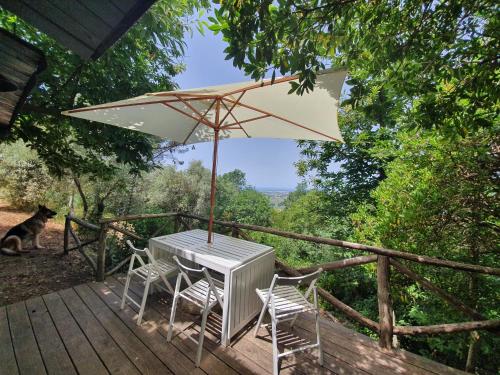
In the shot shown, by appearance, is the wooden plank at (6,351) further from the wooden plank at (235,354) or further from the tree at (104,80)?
the tree at (104,80)

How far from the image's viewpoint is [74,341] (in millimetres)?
2143

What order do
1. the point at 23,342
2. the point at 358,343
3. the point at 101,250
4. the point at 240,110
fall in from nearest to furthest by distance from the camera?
the point at 23,342 → the point at 358,343 → the point at 240,110 → the point at 101,250

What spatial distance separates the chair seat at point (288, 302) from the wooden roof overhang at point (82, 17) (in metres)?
2.19

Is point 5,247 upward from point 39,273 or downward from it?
upward

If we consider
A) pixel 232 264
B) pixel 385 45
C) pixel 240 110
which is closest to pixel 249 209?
pixel 240 110

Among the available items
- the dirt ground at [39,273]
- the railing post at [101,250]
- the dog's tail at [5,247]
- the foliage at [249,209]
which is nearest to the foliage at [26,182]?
the dirt ground at [39,273]

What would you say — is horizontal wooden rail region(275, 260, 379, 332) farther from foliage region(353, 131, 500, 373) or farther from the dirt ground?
the dirt ground

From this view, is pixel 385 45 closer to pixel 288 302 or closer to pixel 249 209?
pixel 288 302

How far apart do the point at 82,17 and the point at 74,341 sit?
275 centimetres

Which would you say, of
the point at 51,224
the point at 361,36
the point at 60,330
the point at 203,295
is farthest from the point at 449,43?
the point at 51,224

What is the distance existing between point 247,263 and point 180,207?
783cm

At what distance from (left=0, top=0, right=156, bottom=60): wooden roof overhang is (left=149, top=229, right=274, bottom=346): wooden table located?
77.0 inches

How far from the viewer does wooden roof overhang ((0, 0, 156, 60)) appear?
2.75 ft

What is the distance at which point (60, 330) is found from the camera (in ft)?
7.51
